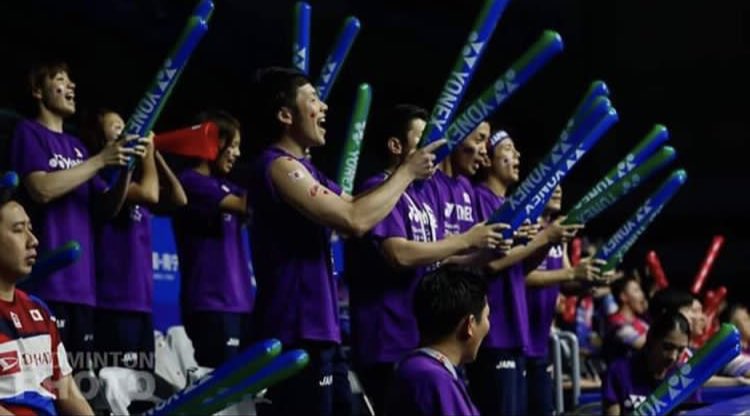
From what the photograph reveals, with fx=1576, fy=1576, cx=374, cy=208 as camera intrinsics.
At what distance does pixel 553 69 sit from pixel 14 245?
9659mm

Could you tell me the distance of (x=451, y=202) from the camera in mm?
6133

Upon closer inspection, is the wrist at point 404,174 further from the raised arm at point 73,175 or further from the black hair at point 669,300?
the black hair at point 669,300

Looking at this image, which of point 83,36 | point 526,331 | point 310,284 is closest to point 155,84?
point 310,284

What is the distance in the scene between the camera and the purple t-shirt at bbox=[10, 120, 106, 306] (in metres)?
5.53

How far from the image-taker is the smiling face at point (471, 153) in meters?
6.19

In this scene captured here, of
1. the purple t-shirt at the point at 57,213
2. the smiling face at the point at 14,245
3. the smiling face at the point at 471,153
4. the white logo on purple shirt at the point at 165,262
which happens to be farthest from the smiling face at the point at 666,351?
the white logo on purple shirt at the point at 165,262

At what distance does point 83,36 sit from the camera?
10359 mm

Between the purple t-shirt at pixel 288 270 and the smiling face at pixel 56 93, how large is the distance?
44.2 inches

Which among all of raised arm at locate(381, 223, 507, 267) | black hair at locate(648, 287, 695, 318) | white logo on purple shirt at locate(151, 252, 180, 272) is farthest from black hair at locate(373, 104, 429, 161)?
white logo on purple shirt at locate(151, 252, 180, 272)

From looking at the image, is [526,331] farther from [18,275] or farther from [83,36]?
[83,36]

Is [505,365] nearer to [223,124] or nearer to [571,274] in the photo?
[571,274]

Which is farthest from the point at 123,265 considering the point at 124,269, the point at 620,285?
the point at 620,285

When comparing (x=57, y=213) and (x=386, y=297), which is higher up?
(x=57, y=213)

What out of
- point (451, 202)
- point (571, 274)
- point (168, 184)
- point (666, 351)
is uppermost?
point (168, 184)
